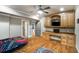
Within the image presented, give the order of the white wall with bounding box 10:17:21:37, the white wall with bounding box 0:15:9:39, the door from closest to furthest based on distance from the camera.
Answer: the white wall with bounding box 0:15:9:39 < the white wall with bounding box 10:17:21:37 < the door

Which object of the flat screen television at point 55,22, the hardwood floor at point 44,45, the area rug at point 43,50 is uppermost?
the flat screen television at point 55,22

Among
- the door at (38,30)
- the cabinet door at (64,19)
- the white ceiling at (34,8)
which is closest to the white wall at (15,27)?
the white ceiling at (34,8)

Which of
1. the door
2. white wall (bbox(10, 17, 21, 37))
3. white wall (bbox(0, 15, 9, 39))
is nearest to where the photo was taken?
white wall (bbox(0, 15, 9, 39))

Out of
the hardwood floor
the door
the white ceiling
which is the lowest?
the hardwood floor

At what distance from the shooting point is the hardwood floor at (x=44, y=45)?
1796mm

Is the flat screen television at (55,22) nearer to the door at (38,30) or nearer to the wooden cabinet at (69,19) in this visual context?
the wooden cabinet at (69,19)

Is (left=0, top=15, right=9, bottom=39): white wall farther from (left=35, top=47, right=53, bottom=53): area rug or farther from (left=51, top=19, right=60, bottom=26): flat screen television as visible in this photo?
(left=51, top=19, right=60, bottom=26): flat screen television

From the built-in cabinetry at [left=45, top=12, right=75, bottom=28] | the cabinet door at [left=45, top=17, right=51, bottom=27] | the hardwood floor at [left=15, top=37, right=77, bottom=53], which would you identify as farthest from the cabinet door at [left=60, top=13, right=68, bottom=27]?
the hardwood floor at [left=15, top=37, right=77, bottom=53]

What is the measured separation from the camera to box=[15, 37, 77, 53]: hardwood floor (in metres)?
1.80

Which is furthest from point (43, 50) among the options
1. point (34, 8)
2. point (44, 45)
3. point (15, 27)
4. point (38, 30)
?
point (34, 8)

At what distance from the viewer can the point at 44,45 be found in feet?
6.15

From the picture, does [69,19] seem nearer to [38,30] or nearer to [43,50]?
[38,30]

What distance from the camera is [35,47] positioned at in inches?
73.9
